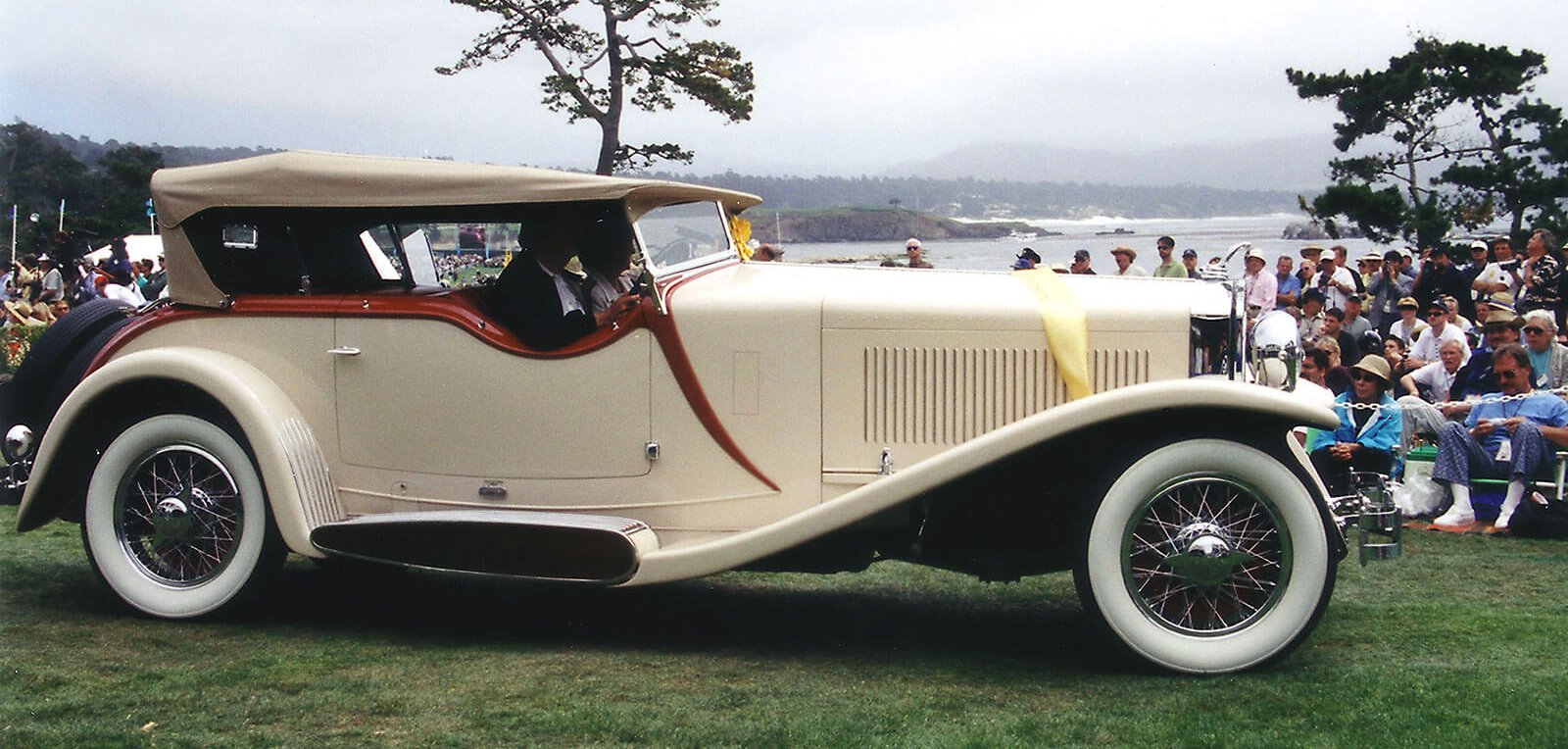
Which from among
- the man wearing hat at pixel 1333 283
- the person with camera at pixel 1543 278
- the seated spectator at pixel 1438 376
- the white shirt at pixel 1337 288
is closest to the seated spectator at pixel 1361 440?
the seated spectator at pixel 1438 376

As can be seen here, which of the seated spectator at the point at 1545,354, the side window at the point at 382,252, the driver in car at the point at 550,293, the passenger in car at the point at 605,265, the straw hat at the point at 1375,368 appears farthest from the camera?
the seated spectator at the point at 1545,354

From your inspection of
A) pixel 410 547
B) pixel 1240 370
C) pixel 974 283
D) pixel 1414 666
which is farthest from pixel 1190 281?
pixel 410 547

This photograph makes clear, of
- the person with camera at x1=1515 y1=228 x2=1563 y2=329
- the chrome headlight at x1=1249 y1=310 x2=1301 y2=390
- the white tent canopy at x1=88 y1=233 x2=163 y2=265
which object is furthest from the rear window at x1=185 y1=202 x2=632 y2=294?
the white tent canopy at x1=88 y1=233 x2=163 y2=265

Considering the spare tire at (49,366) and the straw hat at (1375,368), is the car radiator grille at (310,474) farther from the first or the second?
the straw hat at (1375,368)

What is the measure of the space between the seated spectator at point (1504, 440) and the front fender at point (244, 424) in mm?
5699

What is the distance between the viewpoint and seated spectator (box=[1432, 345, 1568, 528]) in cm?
701

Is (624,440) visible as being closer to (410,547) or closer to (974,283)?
(410,547)

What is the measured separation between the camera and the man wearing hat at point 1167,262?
33.1 ft

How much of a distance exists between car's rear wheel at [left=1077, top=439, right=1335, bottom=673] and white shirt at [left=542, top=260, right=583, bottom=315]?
6.43 feet

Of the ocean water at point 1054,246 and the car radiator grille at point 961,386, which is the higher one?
the ocean water at point 1054,246

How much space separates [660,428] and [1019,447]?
1276 millimetres

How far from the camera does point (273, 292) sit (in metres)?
5.07

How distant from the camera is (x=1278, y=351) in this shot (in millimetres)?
4492

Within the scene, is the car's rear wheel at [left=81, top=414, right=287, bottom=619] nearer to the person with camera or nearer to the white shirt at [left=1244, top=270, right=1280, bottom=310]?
the white shirt at [left=1244, top=270, right=1280, bottom=310]
